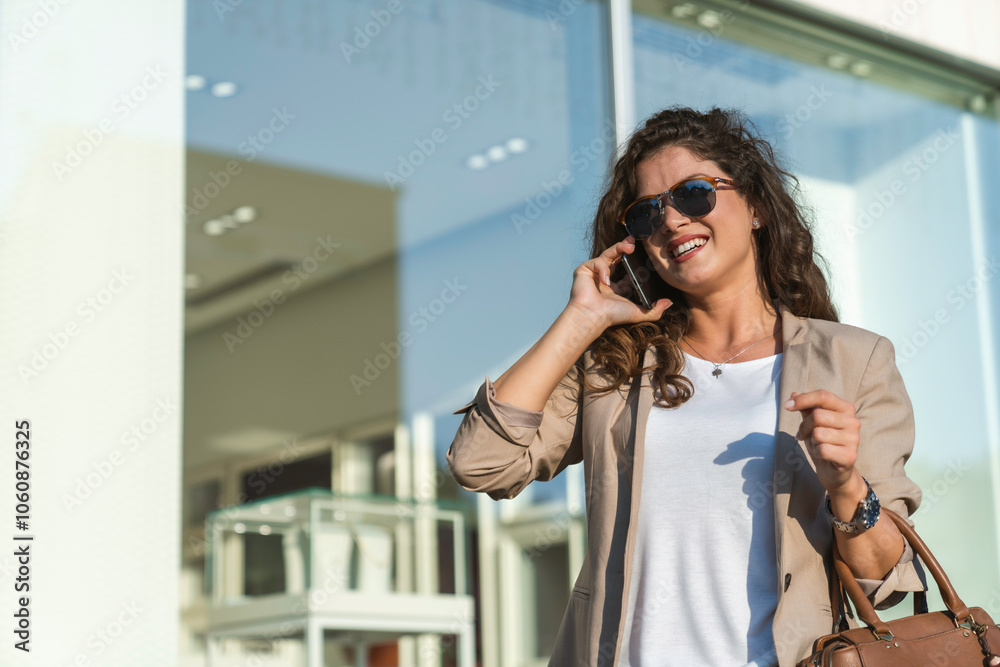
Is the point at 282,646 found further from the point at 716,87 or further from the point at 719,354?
the point at 719,354

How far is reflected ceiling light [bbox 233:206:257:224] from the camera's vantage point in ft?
21.2

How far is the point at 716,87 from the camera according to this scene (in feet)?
14.8

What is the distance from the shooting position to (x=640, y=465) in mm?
1558

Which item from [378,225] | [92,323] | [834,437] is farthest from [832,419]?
[378,225]

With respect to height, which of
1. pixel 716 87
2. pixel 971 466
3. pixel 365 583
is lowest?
pixel 365 583

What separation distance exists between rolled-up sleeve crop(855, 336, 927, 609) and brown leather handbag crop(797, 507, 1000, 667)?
3cm

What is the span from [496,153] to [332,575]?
210 cm

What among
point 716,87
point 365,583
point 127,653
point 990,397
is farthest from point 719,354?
point 990,397

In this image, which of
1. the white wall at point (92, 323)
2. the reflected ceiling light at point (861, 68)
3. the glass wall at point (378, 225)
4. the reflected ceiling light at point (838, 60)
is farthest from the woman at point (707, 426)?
the reflected ceiling light at point (861, 68)

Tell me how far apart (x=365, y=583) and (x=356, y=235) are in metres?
2.63

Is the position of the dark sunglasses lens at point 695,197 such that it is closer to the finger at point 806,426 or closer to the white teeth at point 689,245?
the white teeth at point 689,245

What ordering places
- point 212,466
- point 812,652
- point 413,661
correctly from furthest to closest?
1. point 212,466
2. point 413,661
3. point 812,652

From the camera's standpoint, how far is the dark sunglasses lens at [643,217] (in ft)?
5.72

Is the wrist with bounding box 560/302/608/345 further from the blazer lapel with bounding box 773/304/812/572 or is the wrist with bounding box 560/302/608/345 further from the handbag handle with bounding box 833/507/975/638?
the handbag handle with bounding box 833/507/975/638
